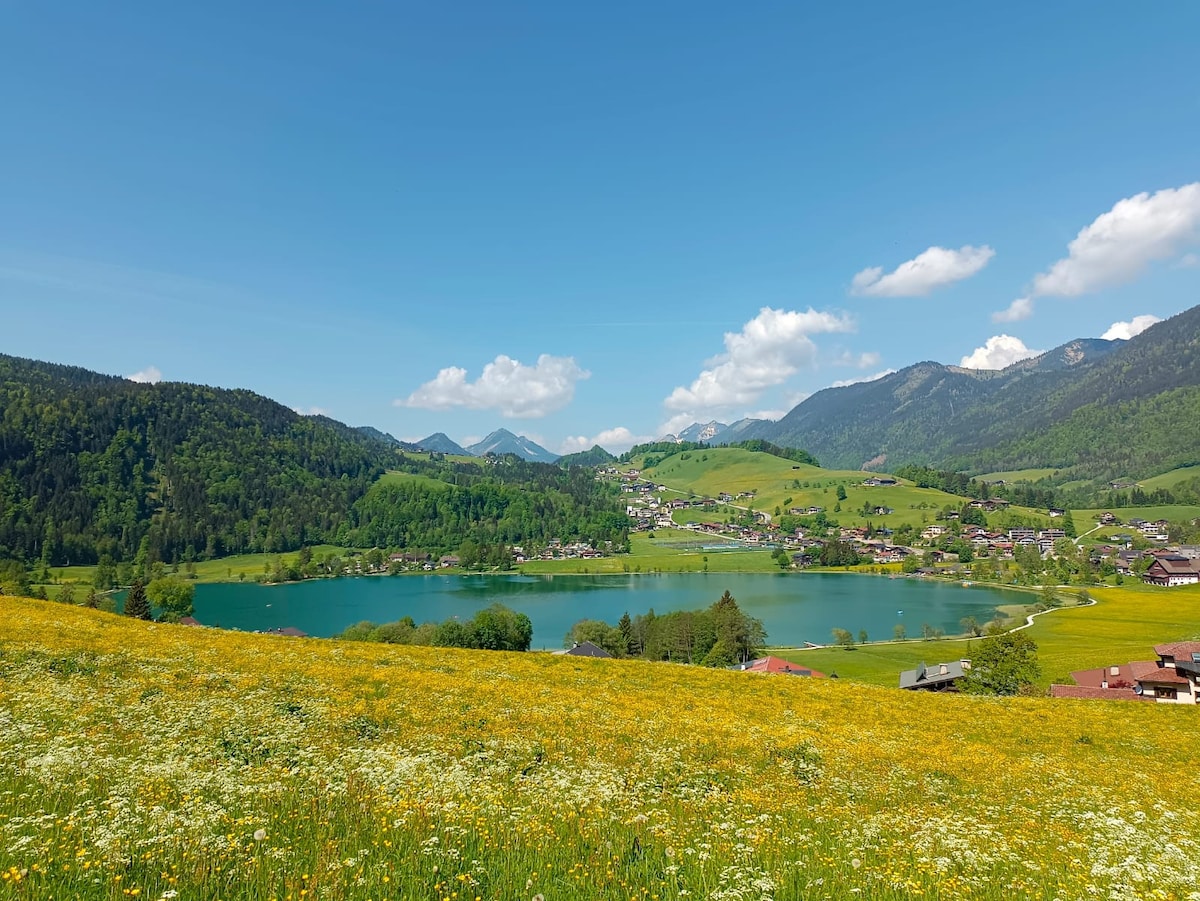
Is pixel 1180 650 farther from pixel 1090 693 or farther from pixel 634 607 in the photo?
pixel 634 607

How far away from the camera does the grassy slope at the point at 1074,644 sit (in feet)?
291

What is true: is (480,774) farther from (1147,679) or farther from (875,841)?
(1147,679)

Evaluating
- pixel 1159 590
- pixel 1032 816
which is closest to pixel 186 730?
pixel 1032 816

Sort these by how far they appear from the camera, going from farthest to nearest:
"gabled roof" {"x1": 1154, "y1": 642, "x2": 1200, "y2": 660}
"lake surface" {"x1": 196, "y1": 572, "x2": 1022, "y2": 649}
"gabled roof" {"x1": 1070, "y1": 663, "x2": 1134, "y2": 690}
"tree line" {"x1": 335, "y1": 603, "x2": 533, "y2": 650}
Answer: "lake surface" {"x1": 196, "y1": 572, "x2": 1022, "y2": 649} → "tree line" {"x1": 335, "y1": 603, "x2": 533, "y2": 650} → "gabled roof" {"x1": 1070, "y1": 663, "x2": 1134, "y2": 690} → "gabled roof" {"x1": 1154, "y1": 642, "x2": 1200, "y2": 660}

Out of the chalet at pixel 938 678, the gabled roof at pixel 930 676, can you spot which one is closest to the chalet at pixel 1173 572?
the gabled roof at pixel 930 676

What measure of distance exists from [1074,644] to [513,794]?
129 metres

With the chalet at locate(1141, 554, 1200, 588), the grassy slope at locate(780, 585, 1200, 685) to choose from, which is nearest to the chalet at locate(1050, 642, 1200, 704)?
the grassy slope at locate(780, 585, 1200, 685)

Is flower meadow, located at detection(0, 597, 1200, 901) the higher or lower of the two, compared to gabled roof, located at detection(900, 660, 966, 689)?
higher

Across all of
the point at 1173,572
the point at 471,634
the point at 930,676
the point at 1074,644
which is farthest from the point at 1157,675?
the point at 1173,572

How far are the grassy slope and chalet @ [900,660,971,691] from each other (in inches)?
229

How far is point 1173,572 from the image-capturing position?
17338 centimetres

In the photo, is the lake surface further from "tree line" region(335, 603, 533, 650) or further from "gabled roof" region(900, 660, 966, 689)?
"gabled roof" region(900, 660, 966, 689)

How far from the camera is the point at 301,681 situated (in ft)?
72.5

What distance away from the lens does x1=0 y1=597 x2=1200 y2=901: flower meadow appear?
7.30 meters
